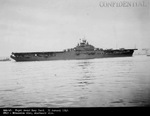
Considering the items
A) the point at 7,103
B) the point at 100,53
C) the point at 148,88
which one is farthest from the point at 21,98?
the point at 100,53

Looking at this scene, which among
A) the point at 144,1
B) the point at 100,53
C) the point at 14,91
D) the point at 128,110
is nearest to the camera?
the point at 128,110

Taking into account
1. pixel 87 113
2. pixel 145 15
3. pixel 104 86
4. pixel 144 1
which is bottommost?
pixel 87 113

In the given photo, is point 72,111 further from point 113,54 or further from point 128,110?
point 113,54

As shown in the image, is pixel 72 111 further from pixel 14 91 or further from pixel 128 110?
pixel 14 91

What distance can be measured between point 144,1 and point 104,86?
1177 mm

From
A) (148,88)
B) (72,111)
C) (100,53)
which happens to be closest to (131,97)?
(148,88)

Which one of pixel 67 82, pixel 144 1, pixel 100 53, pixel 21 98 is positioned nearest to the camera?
pixel 144 1

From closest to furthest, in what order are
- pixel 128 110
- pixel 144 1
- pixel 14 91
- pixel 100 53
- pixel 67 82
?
1. pixel 128 110
2. pixel 144 1
3. pixel 14 91
4. pixel 67 82
5. pixel 100 53

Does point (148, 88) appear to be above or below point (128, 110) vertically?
above

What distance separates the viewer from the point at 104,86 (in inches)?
107

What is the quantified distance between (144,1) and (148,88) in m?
1.03

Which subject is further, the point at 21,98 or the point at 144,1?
the point at 21,98

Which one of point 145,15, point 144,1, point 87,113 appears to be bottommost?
point 87,113

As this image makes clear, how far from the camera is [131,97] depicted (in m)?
2.42
